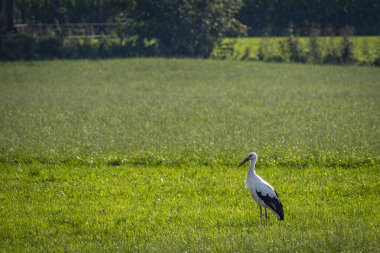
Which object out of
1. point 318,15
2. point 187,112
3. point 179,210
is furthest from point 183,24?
point 179,210

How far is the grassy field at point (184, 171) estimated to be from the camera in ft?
38.0

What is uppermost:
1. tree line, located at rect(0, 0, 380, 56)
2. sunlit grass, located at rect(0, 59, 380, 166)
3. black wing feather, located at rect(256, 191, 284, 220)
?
black wing feather, located at rect(256, 191, 284, 220)

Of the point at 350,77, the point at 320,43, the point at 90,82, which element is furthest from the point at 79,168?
the point at 320,43

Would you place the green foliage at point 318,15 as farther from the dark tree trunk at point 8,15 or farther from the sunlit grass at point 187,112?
the dark tree trunk at point 8,15

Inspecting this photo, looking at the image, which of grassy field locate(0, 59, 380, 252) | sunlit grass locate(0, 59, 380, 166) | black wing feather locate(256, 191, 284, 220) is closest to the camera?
grassy field locate(0, 59, 380, 252)

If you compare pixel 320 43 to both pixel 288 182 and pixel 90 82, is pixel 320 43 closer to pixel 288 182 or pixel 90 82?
pixel 90 82

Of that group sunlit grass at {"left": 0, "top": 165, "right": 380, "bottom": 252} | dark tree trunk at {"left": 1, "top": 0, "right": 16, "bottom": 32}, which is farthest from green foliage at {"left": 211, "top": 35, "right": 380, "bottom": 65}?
sunlit grass at {"left": 0, "top": 165, "right": 380, "bottom": 252}

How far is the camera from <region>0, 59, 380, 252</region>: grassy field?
38.0ft

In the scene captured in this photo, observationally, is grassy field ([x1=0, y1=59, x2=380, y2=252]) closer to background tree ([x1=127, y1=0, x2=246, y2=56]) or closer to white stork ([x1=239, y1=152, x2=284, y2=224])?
white stork ([x1=239, y1=152, x2=284, y2=224])

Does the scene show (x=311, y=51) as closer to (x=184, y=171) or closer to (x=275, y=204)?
(x=184, y=171)

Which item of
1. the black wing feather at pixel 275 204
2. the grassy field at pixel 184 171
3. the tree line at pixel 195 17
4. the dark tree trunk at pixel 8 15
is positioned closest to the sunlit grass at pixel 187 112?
the grassy field at pixel 184 171

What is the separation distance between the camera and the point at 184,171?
57.8 feet

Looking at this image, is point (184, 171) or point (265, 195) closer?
point (265, 195)

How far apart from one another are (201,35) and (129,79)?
16.5 metres
